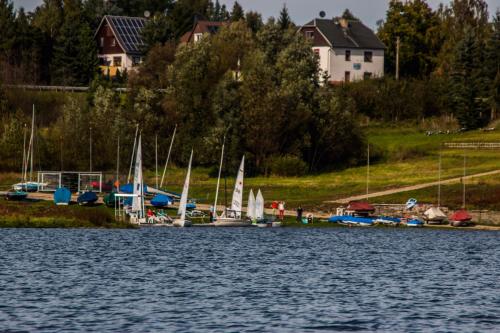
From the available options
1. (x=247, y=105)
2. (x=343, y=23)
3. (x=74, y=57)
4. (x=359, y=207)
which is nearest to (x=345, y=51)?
(x=343, y=23)

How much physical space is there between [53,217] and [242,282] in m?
A: 40.1

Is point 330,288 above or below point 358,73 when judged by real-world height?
below

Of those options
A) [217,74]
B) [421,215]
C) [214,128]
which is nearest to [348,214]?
[421,215]

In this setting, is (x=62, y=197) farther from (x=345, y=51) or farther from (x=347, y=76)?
(x=345, y=51)

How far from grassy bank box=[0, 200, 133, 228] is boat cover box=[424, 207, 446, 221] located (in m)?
26.9

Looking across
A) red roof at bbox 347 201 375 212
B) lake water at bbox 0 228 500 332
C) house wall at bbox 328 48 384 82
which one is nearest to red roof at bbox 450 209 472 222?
lake water at bbox 0 228 500 332

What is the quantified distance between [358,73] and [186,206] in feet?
269

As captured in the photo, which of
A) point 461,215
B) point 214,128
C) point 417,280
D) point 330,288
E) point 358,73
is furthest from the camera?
point 358,73

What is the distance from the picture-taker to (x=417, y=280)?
65.1 m

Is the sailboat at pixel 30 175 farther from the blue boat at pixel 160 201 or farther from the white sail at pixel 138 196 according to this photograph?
the white sail at pixel 138 196

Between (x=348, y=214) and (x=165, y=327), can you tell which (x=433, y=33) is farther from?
(x=165, y=327)

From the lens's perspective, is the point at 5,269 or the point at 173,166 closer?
the point at 5,269

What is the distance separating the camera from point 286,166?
135 m

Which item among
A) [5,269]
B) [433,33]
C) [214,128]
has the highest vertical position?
[433,33]
